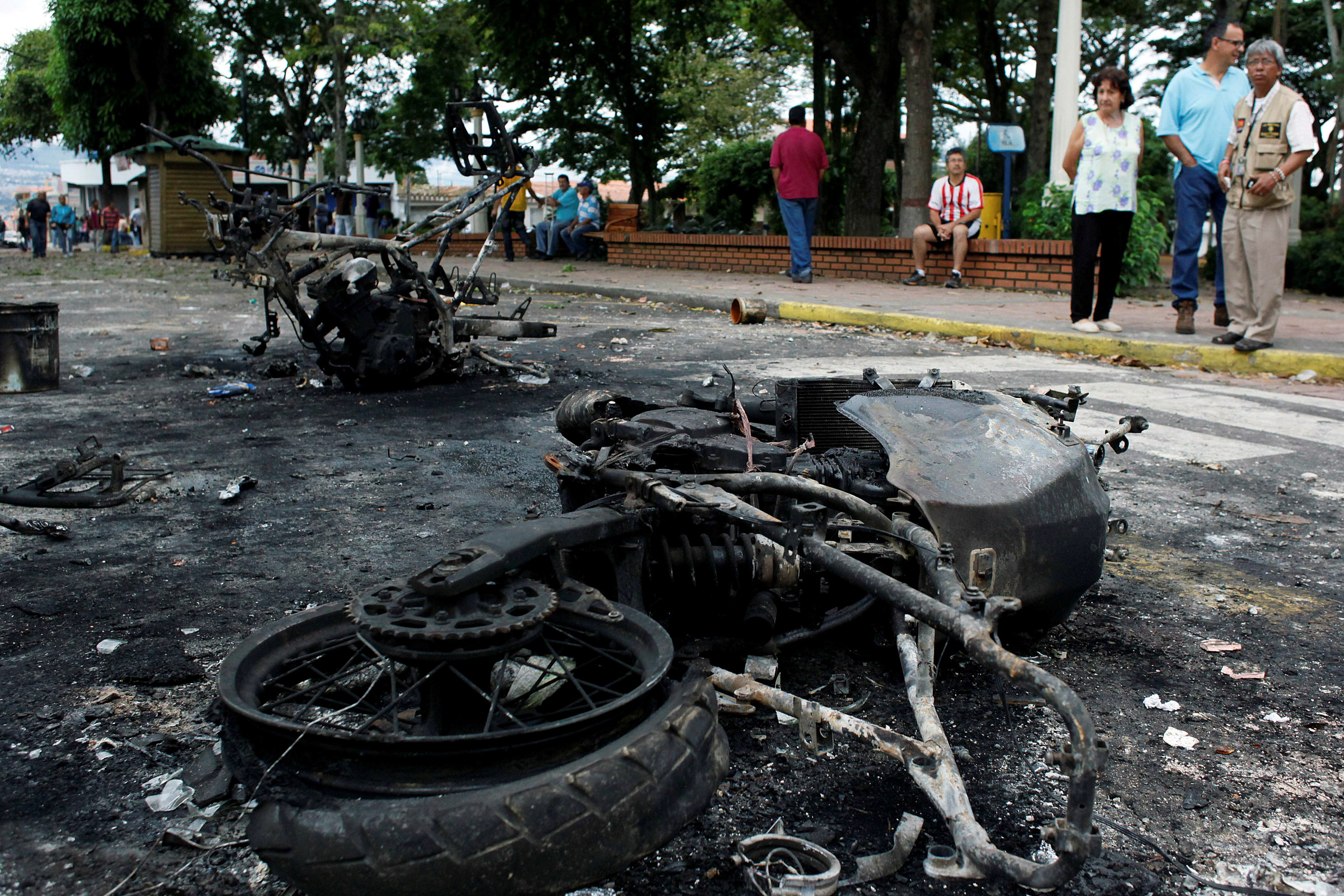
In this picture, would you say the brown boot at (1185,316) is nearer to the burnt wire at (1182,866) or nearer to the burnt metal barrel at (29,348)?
the burnt wire at (1182,866)

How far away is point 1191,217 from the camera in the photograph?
29.4 feet

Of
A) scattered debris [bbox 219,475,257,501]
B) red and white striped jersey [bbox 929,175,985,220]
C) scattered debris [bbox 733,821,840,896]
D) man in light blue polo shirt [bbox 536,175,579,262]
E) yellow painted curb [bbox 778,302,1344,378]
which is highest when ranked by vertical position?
man in light blue polo shirt [bbox 536,175,579,262]

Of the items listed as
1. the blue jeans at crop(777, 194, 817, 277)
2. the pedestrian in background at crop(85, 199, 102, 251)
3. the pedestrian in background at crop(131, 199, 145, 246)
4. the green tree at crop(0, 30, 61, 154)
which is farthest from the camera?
the green tree at crop(0, 30, 61, 154)

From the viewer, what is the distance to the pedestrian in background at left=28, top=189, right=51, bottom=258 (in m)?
31.9

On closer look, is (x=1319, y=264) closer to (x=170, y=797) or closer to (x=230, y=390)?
(x=230, y=390)

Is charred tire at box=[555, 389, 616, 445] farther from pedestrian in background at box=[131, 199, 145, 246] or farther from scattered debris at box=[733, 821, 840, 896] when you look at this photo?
pedestrian in background at box=[131, 199, 145, 246]

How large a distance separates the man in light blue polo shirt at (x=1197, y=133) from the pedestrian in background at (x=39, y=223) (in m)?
32.9

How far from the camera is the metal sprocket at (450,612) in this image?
1.77 metres

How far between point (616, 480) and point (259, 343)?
20.1 feet

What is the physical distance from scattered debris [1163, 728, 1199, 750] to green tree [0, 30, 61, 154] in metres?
64.3

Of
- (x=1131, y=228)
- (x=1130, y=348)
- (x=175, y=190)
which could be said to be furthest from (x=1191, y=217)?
(x=175, y=190)

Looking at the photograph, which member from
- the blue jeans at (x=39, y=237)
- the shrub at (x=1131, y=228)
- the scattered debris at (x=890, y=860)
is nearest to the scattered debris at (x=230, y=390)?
the scattered debris at (x=890, y=860)

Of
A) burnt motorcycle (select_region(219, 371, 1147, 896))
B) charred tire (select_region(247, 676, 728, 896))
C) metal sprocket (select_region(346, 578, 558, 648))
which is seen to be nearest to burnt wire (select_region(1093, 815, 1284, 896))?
burnt motorcycle (select_region(219, 371, 1147, 896))

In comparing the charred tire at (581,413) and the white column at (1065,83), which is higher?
the white column at (1065,83)
